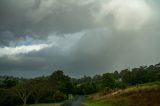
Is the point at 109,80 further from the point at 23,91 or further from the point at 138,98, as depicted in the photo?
the point at 138,98

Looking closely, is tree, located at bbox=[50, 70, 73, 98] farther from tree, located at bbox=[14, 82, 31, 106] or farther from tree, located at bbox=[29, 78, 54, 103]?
tree, located at bbox=[14, 82, 31, 106]

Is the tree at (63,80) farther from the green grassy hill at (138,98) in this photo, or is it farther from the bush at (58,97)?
the green grassy hill at (138,98)

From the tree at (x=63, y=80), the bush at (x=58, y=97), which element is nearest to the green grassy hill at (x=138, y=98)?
the bush at (x=58, y=97)

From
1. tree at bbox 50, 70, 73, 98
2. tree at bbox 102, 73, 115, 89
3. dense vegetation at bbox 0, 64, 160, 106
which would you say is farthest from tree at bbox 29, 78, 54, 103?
tree at bbox 102, 73, 115, 89

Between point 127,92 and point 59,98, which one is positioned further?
point 59,98

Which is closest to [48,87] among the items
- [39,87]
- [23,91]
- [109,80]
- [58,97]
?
[39,87]

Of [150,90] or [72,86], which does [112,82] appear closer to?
[72,86]

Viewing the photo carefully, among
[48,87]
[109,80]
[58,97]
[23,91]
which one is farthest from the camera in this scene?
[109,80]

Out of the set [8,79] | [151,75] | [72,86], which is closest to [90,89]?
[72,86]

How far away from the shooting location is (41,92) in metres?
105

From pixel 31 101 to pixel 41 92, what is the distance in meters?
7.71

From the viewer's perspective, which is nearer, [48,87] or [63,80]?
[48,87]

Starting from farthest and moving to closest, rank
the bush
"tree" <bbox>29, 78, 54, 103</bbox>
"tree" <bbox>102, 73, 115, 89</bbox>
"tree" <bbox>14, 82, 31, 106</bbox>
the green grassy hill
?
1. "tree" <bbox>102, 73, 115, 89</bbox>
2. the bush
3. "tree" <bbox>29, 78, 54, 103</bbox>
4. "tree" <bbox>14, 82, 31, 106</bbox>
5. the green grassy hill

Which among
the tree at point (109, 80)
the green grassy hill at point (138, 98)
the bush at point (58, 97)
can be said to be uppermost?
the tree at point (109, 80)
